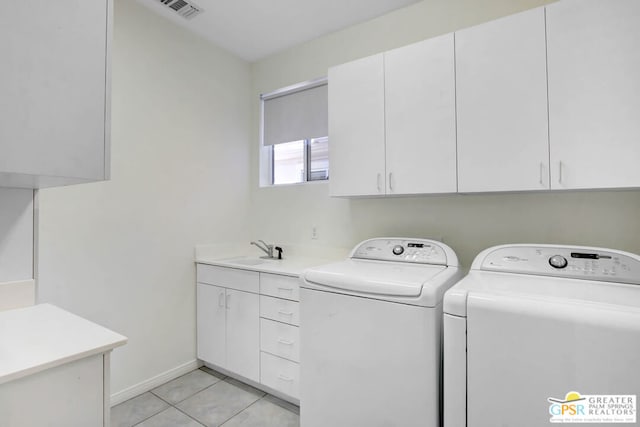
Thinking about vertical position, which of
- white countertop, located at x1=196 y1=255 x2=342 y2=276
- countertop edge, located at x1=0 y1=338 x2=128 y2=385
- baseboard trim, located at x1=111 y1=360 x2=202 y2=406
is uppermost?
white countertop, located at x1=196 y1=255 x2=342 y2=276

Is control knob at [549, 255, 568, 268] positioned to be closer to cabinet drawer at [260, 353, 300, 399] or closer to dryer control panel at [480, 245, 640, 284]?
dryer control panel at [480, 245, 640, 284]

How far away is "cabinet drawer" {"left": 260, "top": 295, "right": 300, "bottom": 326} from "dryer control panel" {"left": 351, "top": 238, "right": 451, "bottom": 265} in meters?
0.52

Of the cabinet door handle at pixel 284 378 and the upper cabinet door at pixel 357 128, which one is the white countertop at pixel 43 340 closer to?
the cabinet door handle at pixel 284 378

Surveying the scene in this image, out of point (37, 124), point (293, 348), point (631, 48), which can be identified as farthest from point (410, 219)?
point (37, 124)

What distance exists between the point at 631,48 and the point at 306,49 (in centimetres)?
213

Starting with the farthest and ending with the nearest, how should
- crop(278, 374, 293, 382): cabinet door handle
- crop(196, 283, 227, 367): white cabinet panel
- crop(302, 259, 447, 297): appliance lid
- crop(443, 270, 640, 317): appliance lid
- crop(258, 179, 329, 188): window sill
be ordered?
crop(258, 179, 329, 188): window sill
crop(196, 283, 227, 367): white cabinet panel
crop(278, 374, 293, 382): cabinet door handle
crop(302, 259, 447, 297): appliance lid
crop(443, 270, 640, 317): appliance lid

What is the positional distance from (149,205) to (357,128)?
5.22 ft

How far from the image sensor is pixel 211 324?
8.27 ft

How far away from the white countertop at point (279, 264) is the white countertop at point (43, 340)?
3.71 ft

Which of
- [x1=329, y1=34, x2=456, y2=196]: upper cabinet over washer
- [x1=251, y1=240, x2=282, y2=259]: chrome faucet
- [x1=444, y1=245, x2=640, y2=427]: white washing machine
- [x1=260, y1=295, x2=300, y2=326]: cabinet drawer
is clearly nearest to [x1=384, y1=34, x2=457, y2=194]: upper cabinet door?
[x1=329, y1=34, x2=456, y2=196]: upper cabinet over washer

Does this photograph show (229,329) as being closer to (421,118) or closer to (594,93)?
(421,118)

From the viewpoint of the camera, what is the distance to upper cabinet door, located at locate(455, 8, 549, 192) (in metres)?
1.55

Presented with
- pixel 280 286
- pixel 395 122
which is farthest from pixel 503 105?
pixel 280 286

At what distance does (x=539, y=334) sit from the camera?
41.7 inches
